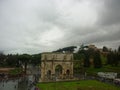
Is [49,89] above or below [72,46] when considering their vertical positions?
below

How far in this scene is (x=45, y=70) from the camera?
56.6 meters

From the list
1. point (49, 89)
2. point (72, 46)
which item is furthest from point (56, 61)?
point (72, 46)

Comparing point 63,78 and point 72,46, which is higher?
point 72,46

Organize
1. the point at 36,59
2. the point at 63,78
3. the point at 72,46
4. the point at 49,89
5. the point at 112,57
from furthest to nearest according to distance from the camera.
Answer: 1. the point at 72,46
2. the point at 36,59
3. the point at 112,57
4. the point at 63,78
5. the point at 49,89

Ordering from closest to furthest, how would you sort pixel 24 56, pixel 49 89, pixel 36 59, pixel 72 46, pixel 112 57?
1. pixel 49 89
2. pixel 112 57
3. pixel 24 56
4. pixel 36 59
5. pixel 72 46

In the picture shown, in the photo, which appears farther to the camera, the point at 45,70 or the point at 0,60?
the point at 0,60

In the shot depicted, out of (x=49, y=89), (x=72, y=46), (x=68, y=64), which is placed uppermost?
(x=72, y=46)

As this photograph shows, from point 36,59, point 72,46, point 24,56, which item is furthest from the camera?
point 72,46

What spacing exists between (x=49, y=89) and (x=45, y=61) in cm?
1797

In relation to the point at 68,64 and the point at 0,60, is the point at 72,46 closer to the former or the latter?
the point at 0,60

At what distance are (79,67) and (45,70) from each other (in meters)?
29.4

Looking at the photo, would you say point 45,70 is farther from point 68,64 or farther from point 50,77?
point 68,64

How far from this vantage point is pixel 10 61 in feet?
352

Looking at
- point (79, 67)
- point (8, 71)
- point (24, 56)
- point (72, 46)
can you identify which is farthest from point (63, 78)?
point (72, 46)
